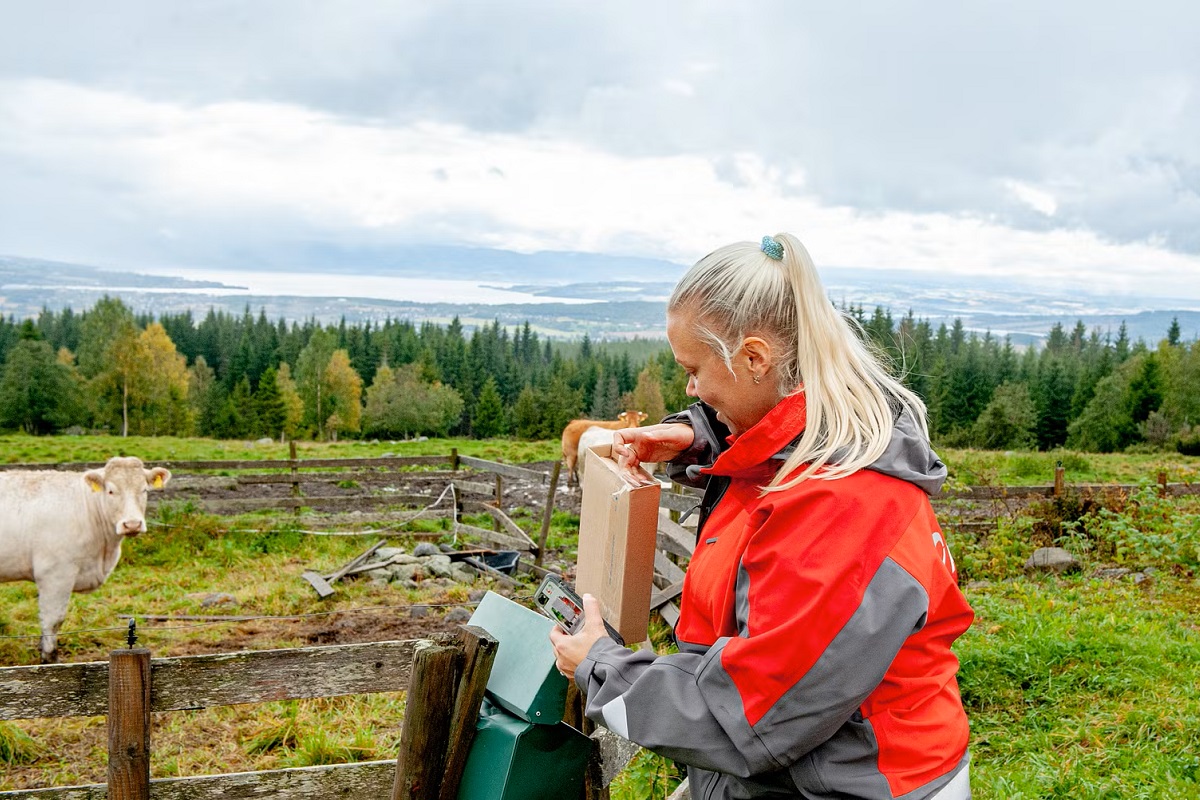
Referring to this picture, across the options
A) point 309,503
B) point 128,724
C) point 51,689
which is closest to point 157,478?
point 309,503

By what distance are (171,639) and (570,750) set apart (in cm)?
740

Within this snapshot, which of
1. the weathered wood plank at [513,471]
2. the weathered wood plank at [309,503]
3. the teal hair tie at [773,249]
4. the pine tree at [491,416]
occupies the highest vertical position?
the teal hair tie at [773,249]

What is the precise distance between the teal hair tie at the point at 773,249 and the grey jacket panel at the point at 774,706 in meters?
0.72

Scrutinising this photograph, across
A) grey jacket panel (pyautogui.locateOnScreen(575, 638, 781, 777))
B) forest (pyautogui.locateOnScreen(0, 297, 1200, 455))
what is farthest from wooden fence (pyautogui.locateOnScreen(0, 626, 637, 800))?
forest (pyautogui.locateOnScreen(0, 297, 1200, 455))

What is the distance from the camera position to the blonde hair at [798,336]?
1.80m

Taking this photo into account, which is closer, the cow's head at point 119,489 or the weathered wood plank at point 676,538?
the weathered wood plank at point 676,538

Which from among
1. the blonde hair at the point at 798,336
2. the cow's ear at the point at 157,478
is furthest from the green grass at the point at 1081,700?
the cow's ear at the point at 157,478

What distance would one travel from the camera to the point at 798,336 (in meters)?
1.89

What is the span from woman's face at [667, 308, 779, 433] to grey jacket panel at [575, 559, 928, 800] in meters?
0.48

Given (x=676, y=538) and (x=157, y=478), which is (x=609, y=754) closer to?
(x=676, y=538)

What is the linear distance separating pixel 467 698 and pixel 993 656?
14.1 feet

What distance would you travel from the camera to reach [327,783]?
12.2 ft

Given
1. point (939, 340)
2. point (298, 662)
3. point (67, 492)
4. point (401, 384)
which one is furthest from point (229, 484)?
point (939, 340)

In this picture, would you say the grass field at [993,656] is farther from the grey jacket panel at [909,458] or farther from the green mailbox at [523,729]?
the grey jacket panel at [909,458]
